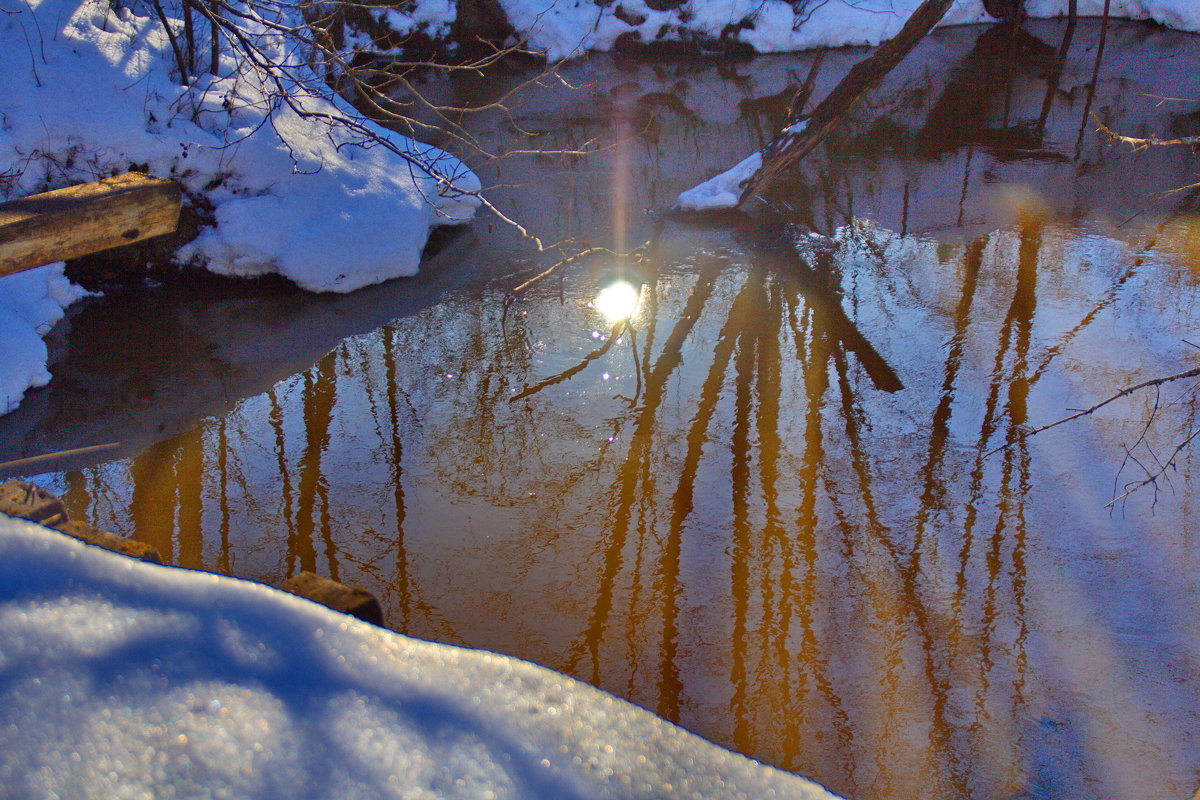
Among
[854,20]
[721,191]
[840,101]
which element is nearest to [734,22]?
[854,20]

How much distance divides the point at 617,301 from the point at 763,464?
2297mm

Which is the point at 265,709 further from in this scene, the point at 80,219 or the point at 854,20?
the point at 854,20

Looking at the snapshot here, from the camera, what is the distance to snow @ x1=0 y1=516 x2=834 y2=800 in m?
1.47

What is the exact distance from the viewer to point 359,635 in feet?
6.25

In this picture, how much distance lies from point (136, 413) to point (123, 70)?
380 centimetres

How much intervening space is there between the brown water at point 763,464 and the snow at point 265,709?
4.62 ft

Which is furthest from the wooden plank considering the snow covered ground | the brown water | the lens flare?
the snow covered ground

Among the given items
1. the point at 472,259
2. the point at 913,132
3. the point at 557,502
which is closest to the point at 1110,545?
the point at 557,502

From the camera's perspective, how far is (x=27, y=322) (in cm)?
578

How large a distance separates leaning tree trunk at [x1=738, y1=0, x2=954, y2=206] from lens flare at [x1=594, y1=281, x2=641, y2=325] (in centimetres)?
204

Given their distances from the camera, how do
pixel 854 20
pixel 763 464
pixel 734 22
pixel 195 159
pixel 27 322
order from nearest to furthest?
pixel 763 464 → pixel 27 322 → pixel 195 159 → pixel 734 22 → pixel 854 20

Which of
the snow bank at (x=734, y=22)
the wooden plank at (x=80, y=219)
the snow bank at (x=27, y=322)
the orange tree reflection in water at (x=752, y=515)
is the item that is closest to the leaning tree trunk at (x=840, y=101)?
the orange tree reflection in water at (x=752, y=515)

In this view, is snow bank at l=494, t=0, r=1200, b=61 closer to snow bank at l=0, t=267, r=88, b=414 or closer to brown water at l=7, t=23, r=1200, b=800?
brown water at l=7, t=23, r=1200, b=800

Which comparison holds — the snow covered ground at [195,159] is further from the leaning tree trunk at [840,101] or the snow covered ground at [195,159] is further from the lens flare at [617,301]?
the leaning tree trunk at [840,101]
